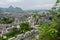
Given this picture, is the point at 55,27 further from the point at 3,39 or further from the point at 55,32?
the point at 3,39

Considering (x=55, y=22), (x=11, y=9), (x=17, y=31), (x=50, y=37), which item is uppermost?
(x=55, y=22)

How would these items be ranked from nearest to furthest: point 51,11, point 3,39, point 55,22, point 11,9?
1. point 51,11
2. point 55,22
3. point 3,39
4. point 11,9

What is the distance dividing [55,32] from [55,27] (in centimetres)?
14

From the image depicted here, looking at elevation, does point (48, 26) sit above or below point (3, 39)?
above

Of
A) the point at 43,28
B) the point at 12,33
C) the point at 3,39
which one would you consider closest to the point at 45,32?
the point at 43,28

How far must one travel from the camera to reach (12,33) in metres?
17.8

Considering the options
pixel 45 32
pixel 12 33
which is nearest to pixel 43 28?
pixel 45 32

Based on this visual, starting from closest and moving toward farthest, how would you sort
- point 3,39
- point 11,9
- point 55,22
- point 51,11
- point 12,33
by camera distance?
point 51,11 → point 55,22 → point 3,39 → point 12,33 → point 11,9

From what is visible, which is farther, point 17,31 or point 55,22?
point 17,31

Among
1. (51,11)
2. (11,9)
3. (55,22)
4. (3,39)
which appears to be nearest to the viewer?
(51,11)

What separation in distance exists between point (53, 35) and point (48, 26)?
243 mm

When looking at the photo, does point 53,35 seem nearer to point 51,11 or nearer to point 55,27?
point 55,27

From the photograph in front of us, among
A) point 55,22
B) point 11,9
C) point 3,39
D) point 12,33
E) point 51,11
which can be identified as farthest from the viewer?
point 11,9

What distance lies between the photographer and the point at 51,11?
352cm
